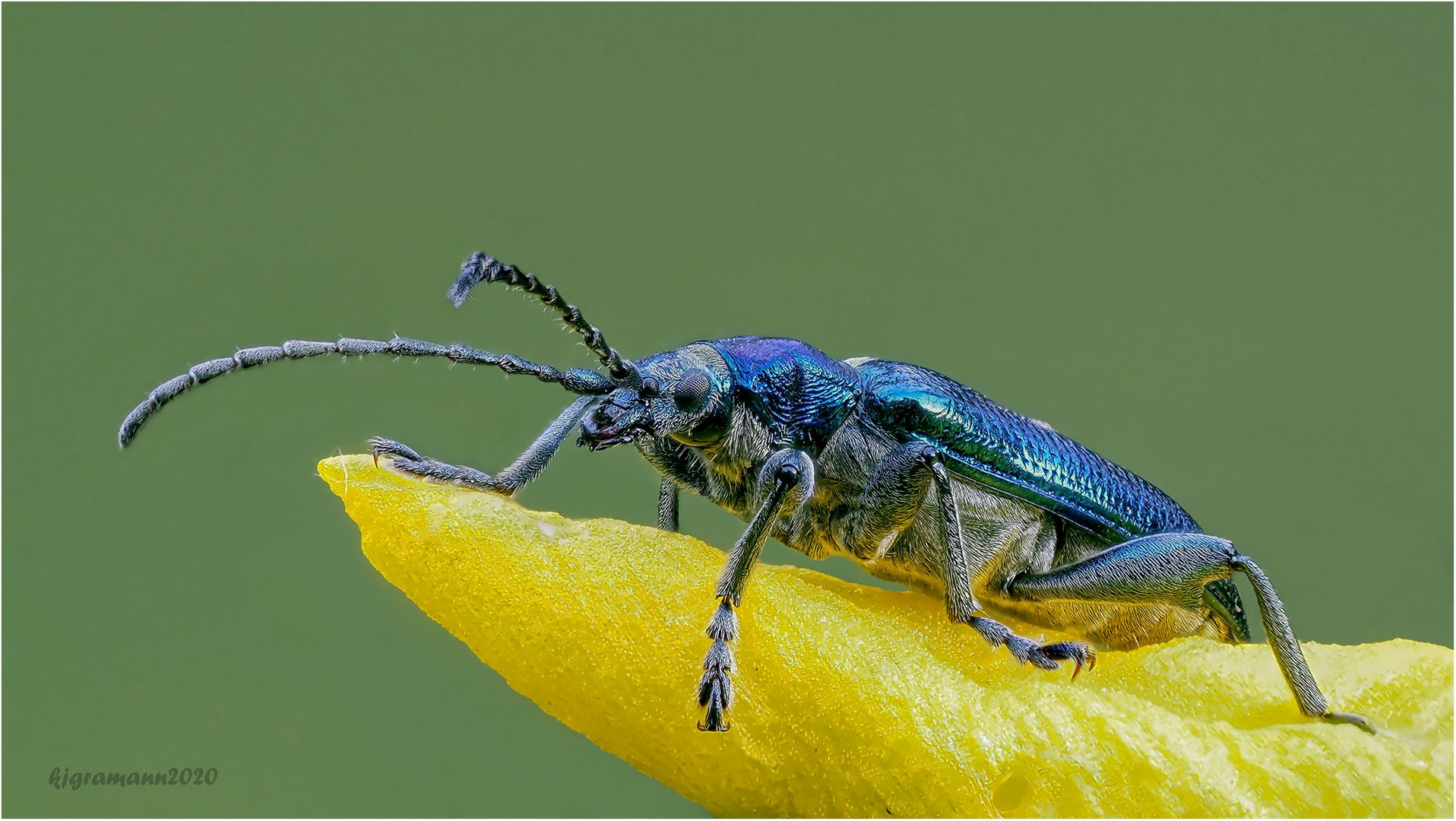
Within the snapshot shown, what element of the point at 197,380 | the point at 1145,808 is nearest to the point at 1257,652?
the point at 1145,808

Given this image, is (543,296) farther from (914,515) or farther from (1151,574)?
(1151,574)

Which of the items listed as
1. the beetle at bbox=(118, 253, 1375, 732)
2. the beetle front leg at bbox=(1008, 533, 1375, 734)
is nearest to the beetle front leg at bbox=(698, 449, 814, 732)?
the beetle at bbox=(118, 253, 1375, 732)

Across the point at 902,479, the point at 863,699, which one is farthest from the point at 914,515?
the point at 863,699

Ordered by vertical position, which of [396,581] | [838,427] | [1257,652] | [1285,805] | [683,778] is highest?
[838,427]

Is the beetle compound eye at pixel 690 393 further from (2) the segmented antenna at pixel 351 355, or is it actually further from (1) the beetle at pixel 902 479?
(2) the segmented antenna at pixel 351 355

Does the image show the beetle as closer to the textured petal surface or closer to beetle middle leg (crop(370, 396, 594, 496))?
beetle middle leg (crop(370, 396, 594, 496))

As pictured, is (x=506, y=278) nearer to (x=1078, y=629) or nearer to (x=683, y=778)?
(x=683, y=778)

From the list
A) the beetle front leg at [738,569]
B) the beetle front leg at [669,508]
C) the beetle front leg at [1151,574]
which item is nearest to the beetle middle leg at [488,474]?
the beetle front leg at [669,508]
